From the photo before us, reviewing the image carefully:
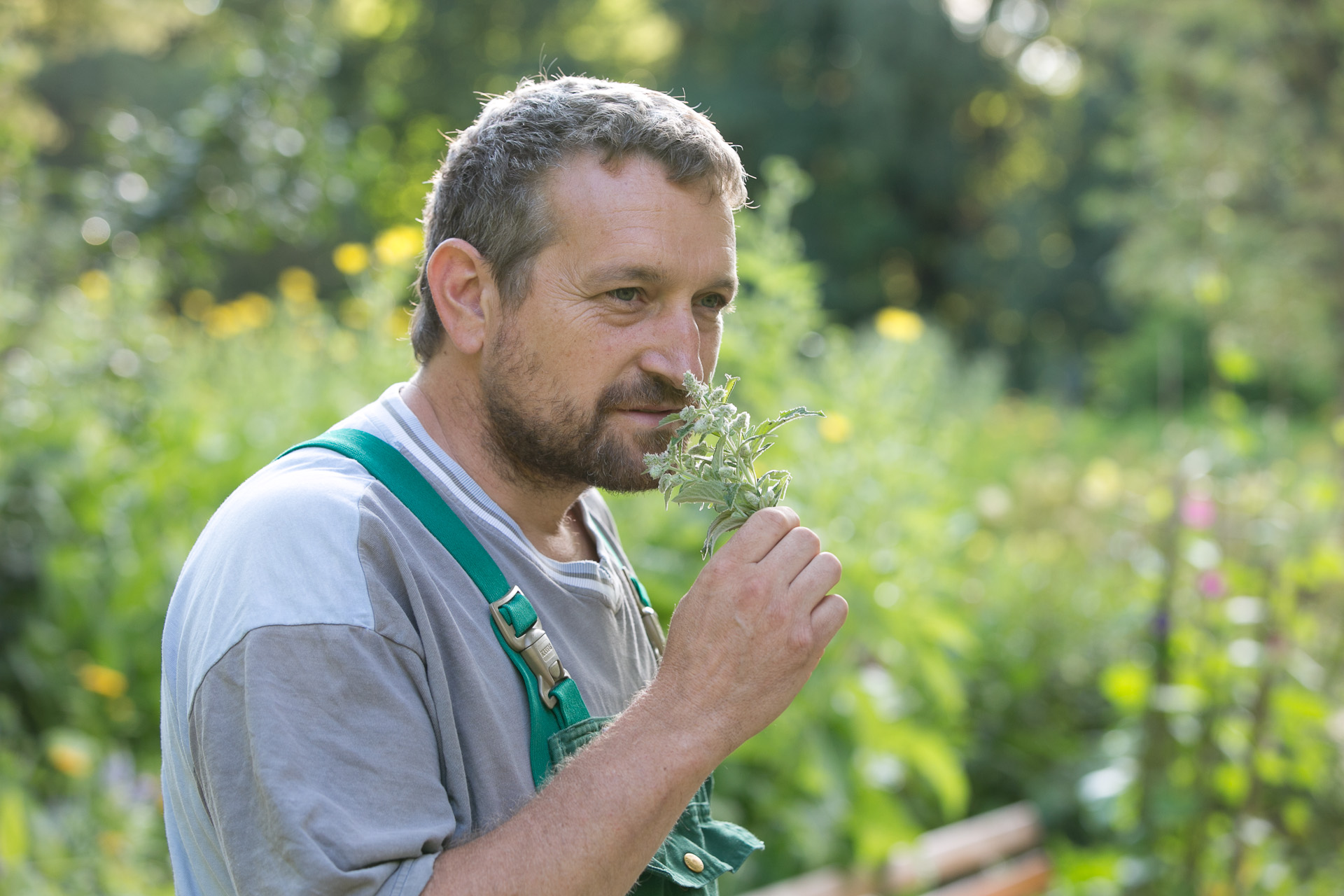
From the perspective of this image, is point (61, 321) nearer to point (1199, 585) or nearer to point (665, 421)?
point (665, 421)

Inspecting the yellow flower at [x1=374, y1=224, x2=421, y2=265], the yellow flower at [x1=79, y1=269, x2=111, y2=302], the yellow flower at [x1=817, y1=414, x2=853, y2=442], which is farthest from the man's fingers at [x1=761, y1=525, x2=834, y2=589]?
the yellow flower at [x1=79, y1=269, x2=111, y2=302]

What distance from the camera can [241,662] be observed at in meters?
1.10

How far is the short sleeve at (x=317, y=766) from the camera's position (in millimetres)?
1055

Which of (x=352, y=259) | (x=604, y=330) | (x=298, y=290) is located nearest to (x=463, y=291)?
(x=604, y=330)

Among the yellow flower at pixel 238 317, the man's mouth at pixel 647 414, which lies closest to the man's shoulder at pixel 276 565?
the man's mouth at pixel 647 414

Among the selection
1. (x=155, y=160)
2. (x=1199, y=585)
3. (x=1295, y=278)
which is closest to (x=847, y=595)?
(x=1199, y=585)

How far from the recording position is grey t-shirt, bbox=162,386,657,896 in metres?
1.07

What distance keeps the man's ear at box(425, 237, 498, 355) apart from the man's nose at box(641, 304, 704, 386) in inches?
8.6

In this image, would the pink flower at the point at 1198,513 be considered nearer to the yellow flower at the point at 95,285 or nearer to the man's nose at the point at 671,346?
the man's nose at the point at 671,346

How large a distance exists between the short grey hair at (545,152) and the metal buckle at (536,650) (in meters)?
0.43

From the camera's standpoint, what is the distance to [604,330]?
1456mm

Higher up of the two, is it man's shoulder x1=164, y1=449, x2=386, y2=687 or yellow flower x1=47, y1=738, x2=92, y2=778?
man's shoulder x1=164, y1=449, x2=386, y2=687

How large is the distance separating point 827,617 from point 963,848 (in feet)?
10.7

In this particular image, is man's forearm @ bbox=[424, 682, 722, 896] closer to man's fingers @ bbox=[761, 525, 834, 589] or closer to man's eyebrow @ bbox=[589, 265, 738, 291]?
man's fingers @ bbox=[761, 525, 834, 589]
